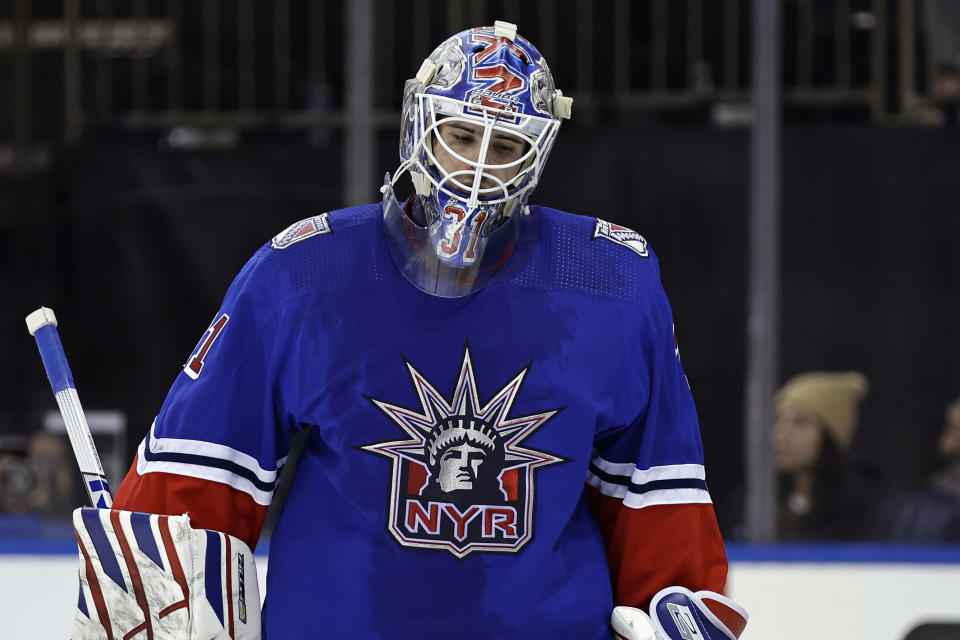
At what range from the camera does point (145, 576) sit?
4.60 feet

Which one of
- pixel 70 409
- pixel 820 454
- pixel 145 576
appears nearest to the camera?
pixel 145 576

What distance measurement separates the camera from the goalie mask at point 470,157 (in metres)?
1.45

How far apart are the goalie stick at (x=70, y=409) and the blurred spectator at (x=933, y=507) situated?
7.03ft

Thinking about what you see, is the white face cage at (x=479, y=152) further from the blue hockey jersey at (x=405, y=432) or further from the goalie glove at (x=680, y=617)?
the goalie glove at (x=680, y=617)

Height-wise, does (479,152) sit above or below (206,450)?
above

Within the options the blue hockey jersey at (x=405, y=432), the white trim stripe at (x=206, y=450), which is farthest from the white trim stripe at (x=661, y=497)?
the white trim stripe at (x=206, y=450)

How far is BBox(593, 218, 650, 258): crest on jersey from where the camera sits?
5.13 feet

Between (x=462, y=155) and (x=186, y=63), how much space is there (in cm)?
262

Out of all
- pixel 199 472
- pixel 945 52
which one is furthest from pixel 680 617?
pixel 945 52

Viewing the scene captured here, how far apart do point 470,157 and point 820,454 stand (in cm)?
226

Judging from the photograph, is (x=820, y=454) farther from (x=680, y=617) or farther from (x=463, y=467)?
(x=463, y=467)

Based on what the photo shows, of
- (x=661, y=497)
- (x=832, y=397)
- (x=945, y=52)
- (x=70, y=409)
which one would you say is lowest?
(x=832, y=397)

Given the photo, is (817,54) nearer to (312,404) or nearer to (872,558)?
(872,558)

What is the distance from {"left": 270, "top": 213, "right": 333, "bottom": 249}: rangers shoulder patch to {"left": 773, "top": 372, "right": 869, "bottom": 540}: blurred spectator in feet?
6.26
